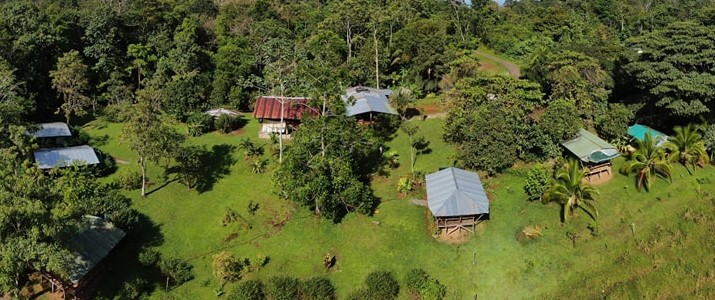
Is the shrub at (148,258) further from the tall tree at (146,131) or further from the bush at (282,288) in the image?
the bush at (282,288)

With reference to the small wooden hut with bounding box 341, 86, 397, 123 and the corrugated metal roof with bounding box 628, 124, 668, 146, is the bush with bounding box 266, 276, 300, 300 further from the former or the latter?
the corrugated metal roof with bounding box 628, 124, 668, 146

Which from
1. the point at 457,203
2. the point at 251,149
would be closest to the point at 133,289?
the point at 251,149

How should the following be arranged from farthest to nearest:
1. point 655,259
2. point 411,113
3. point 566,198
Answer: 1. point 411,113
2. point 566,198
3. point 655,259

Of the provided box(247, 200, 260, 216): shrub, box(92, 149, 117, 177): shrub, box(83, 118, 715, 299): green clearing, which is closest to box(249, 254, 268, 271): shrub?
box(83, 118, 715, 299): green clearing

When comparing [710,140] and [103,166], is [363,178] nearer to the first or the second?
[103,166]

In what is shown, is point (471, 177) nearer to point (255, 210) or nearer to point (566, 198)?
point (566, 198)

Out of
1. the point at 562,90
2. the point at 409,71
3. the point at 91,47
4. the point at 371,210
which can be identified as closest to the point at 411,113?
the point at 409,71
